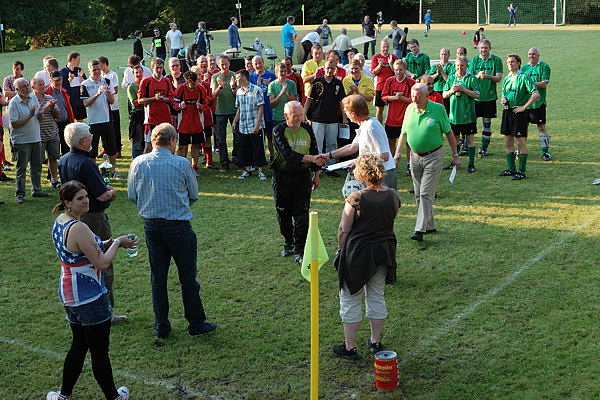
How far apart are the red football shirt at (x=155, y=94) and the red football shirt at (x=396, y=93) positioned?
12.0ft

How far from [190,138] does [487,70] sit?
531 cm

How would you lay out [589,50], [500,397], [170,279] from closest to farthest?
[500,397] → [170,279] → [589,50]

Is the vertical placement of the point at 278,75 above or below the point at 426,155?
above

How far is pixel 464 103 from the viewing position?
523 inches

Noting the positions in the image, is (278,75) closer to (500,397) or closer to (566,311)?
(566,311)

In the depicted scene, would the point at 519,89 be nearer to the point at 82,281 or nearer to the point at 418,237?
the point at 418,237

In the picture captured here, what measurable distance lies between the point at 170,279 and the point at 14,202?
476cm

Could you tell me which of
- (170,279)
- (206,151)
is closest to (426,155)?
(170,279)

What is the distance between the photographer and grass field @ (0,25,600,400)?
21.5 ft

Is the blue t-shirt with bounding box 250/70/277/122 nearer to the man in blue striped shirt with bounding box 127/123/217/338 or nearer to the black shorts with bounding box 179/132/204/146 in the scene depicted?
the black shorts with bounding box 179/132/204/146

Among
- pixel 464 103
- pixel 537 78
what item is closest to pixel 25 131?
pixel 464 103

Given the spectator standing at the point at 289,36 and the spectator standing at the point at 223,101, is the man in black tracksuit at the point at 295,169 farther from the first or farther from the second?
the spectator standing at the point at 289,36

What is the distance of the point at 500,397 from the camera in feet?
20.2

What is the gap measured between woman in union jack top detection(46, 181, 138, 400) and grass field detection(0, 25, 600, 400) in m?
0.51
